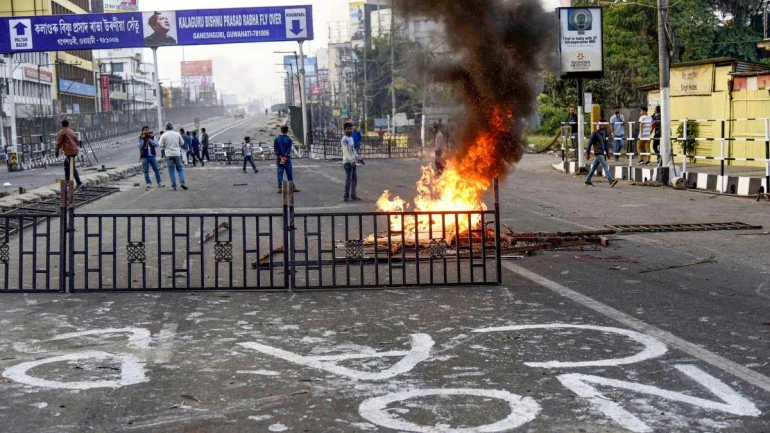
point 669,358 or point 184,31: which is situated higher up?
point 184,31

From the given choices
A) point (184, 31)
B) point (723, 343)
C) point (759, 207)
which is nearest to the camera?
point (723, 343)

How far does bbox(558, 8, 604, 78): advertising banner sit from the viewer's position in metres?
28.2

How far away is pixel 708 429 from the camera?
15.6 ft

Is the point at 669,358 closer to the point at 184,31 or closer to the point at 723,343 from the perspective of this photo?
the point at 723,343

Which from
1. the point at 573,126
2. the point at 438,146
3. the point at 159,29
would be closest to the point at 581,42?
the point at 573,126

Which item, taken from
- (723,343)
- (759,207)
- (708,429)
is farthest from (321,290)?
(759,207)

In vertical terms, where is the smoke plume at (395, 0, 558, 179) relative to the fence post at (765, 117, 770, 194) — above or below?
above

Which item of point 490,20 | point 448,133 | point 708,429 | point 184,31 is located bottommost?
point 708,429

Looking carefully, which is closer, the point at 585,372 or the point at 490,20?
the point at 585,372

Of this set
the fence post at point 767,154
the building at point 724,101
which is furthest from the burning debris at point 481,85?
the building at point 724,101

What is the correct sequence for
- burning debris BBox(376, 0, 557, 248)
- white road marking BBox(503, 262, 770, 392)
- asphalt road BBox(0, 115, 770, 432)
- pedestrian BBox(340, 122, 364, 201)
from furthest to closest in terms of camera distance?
pedestrian BBox(340, 122, 364, 201) → burning debris BBox(376, 0, 557, 248) → white road marking BBox(503, 262, 770, 392) → asphalt road BBox(0, 115, 770, 432)

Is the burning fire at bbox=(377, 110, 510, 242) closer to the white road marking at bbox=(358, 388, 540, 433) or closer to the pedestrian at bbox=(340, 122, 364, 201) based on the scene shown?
the pedestrian at bbox=(340, 122, 364, 201)

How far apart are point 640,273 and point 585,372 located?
4.40 m

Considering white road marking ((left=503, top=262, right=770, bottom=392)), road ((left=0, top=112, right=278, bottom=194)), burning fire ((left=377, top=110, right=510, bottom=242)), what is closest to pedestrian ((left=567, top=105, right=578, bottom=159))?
road ((left=0, top=112, right=278, bottom=194))
